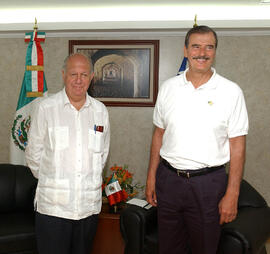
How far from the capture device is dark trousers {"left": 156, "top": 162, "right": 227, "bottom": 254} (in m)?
1.62

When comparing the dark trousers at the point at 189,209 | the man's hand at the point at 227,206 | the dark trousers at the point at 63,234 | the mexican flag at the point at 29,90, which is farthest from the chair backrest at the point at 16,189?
the man's hand at the point at 227,206

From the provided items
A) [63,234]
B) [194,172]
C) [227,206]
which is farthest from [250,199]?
[63,234]

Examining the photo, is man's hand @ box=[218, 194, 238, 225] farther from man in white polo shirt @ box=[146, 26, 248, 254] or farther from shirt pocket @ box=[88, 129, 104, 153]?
shirt pocket @ box=[88, 129, 104, 153]

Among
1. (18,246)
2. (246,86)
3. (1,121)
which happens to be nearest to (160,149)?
(18,246)

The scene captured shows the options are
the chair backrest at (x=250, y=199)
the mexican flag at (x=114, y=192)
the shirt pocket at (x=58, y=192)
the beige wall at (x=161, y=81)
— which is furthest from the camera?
the beige wall at (x=161, y=81)

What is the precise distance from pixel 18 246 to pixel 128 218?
0.91m

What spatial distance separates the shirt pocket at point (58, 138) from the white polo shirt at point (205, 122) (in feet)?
2.01

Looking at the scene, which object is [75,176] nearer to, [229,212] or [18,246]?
[229,212]

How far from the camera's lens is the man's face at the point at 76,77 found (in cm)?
178

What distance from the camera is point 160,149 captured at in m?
1.83

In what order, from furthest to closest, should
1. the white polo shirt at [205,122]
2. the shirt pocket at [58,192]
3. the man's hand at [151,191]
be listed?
1. the man's hand at [151,191]
2. the shirt pocket at [58,192]
3. the white polo shirt at [205,122]

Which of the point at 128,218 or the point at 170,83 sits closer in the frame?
the point at 170,83

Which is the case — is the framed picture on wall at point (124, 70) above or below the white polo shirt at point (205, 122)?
above

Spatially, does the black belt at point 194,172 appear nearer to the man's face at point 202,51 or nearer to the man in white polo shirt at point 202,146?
the man in white polo shirt at point 202,146
